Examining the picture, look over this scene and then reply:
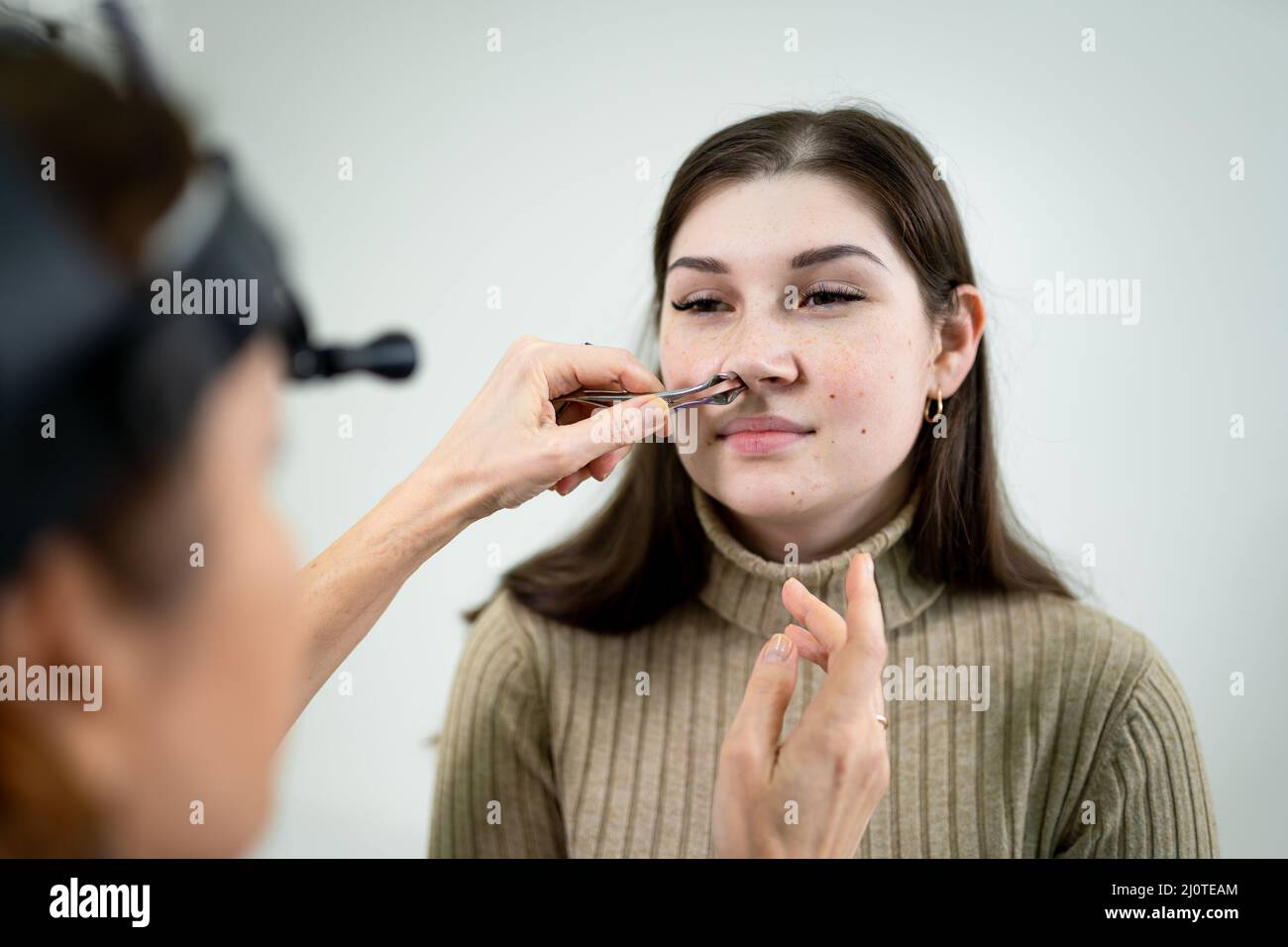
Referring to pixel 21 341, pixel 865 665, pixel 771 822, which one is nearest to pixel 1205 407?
pixel 865 665

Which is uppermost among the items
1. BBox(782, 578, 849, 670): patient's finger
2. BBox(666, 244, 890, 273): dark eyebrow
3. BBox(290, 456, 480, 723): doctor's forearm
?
BBox(666, 244, 890, 273): dark eyebrow

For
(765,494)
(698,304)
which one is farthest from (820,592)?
(698,304)

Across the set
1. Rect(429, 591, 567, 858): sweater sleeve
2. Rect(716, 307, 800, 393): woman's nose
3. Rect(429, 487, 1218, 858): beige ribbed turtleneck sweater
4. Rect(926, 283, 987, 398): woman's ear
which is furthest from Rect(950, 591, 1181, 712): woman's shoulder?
Rect(429, 591, 567, 858): sweater sleeve

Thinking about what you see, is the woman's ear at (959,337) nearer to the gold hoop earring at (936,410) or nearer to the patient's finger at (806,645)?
the gold hoop earring at (936,410)

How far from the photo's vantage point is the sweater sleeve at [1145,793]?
4.43 feet

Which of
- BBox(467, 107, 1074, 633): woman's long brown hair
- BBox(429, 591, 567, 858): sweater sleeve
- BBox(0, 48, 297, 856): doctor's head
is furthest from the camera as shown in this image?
BBox(429, 591, 567, 858): sweater sleeve

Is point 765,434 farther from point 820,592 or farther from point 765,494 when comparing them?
point 820,592

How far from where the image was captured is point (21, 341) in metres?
0.51

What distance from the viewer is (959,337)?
1.43 metres

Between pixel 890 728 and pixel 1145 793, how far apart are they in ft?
1.11

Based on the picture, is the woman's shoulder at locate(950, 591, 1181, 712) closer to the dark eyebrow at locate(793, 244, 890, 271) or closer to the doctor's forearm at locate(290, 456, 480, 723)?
the dark eyebrow at locate(793, 244, 890, 271)

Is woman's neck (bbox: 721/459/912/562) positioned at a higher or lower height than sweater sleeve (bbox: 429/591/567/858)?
higher

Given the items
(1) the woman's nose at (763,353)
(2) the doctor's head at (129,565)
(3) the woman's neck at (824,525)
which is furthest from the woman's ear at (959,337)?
(2) the doctor's head at (129,565)

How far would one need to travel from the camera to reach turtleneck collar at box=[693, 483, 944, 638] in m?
1.39
